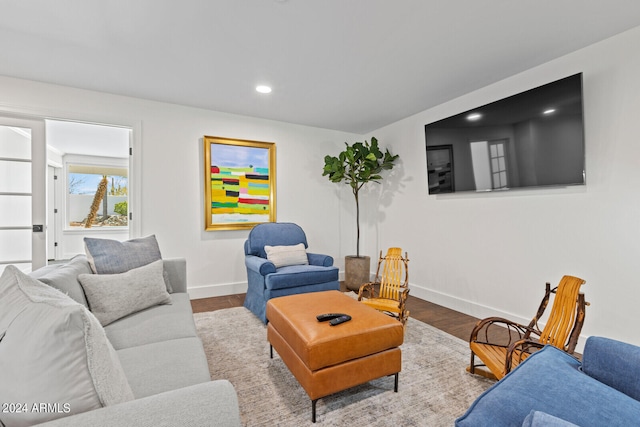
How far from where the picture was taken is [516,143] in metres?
2.75

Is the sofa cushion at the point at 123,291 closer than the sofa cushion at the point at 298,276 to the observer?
Yes

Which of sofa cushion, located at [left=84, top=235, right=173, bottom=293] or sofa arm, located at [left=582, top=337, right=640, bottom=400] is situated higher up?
sofa cushion, located at [left=84, top=235, right=173, bottom=293]

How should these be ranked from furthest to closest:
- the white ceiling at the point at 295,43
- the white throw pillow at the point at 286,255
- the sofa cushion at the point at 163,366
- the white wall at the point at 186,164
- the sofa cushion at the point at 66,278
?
the white throw pillow at the point at 286,255 < the white wall at the point at 186,164 < the white ceiling at the point at 295,43 < the sofa cushion at the point at 66,278 < the sofa cushion at the point at 163,366

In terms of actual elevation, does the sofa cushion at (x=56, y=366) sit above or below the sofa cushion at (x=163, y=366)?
above

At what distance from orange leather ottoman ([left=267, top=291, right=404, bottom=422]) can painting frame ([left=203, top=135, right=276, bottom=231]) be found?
7.66 feet

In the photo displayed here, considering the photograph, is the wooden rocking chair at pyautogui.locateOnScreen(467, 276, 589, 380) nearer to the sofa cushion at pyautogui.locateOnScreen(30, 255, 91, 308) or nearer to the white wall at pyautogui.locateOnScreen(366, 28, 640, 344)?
the white wall at pyautogui.locateOnScreen(366, 28, 640, 344)

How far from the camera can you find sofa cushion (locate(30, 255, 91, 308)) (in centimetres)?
155

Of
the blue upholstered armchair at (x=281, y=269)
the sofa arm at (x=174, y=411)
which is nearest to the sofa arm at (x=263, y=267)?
the blue upholstered armchair at (x=281, y=269)

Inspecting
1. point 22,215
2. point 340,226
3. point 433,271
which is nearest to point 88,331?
point 22,215

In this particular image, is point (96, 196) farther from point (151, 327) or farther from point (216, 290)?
point (151, 327)

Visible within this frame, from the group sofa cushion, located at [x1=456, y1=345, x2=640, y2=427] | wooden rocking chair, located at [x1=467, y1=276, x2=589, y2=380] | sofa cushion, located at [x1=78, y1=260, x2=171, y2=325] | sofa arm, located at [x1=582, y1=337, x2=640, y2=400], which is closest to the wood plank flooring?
wooden rocking chair, located at [x1=467, y1=276, x2=589, y2=380]

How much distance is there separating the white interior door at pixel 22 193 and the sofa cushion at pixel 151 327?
Answer: 2.21 meters

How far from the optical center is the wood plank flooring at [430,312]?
115 inches

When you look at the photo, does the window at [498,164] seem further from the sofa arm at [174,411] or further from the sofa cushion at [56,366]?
the sofa cushion at [56,366]
